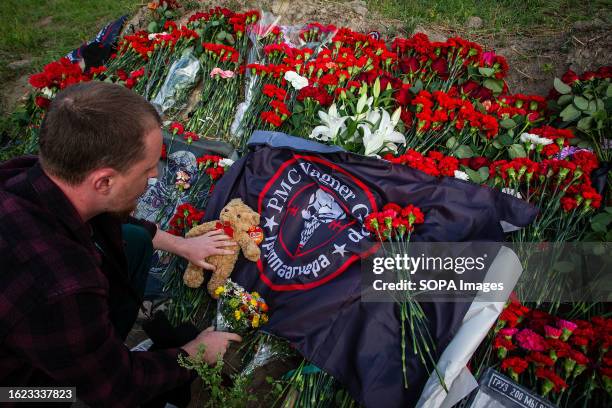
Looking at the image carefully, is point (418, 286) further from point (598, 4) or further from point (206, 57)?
point (598, 4)

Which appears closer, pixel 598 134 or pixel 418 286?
pixel 418 286

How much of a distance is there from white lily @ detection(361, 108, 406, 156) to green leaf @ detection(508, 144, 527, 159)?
2.13 ft

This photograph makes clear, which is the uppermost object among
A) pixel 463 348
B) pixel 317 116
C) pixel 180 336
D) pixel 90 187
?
pixel 90 187

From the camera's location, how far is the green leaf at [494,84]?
3.21 meters

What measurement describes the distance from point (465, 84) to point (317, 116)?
3.54 feet

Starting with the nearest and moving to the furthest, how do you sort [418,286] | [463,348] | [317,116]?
1. [463,348]
2. [418,286]
3. [317,116]

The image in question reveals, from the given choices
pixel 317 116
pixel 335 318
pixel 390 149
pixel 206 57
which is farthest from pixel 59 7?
pixel 335 318

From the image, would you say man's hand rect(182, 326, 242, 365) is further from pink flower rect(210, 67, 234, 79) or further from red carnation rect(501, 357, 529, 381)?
pink flower rect(210, 67, 234, 79)

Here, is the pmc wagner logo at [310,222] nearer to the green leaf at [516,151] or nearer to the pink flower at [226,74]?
the green leaf at [516,151]

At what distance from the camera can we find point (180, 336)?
2068 millimetres

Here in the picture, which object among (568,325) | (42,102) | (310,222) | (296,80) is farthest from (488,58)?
(42,102)

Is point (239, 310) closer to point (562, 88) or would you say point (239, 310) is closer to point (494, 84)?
point (494, 84)

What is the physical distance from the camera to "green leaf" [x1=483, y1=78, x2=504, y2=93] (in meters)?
3.21

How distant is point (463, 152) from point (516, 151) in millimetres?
303
